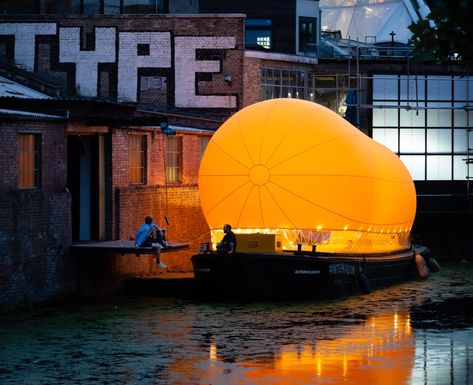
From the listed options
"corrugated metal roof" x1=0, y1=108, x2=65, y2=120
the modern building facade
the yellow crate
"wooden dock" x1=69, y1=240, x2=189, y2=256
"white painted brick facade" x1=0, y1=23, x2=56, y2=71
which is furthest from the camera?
"white painted brick facade" x1=0, y1=23, x2=56, y2=71

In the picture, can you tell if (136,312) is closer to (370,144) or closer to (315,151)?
(315,151)

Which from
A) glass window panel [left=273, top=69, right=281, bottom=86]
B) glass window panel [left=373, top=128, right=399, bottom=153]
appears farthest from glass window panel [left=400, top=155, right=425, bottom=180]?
glass window panel [left=273, top=69, right=281, bottom=86]

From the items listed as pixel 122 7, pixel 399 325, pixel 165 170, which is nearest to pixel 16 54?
pixel 122 7

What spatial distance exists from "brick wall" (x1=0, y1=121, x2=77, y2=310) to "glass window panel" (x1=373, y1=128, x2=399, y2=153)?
1996 centimetres

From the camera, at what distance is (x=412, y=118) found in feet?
173

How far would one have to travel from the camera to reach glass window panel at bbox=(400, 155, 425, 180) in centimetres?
5266

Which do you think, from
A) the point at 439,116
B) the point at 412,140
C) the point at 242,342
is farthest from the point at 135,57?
the point at 242,342

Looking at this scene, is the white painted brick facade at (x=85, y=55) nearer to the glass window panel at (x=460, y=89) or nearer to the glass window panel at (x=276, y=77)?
the glass window panel at (x=276, y=77)

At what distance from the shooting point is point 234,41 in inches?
1871

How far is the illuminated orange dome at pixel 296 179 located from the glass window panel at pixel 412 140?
50.9 feet

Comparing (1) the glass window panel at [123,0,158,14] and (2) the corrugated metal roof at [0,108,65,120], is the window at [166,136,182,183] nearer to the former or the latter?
(2) the corrugated metal roof at [0,108,65,120]

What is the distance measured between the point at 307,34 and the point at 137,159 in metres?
25.0

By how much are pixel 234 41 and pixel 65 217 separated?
48.1 feet

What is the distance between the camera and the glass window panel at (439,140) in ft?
173
